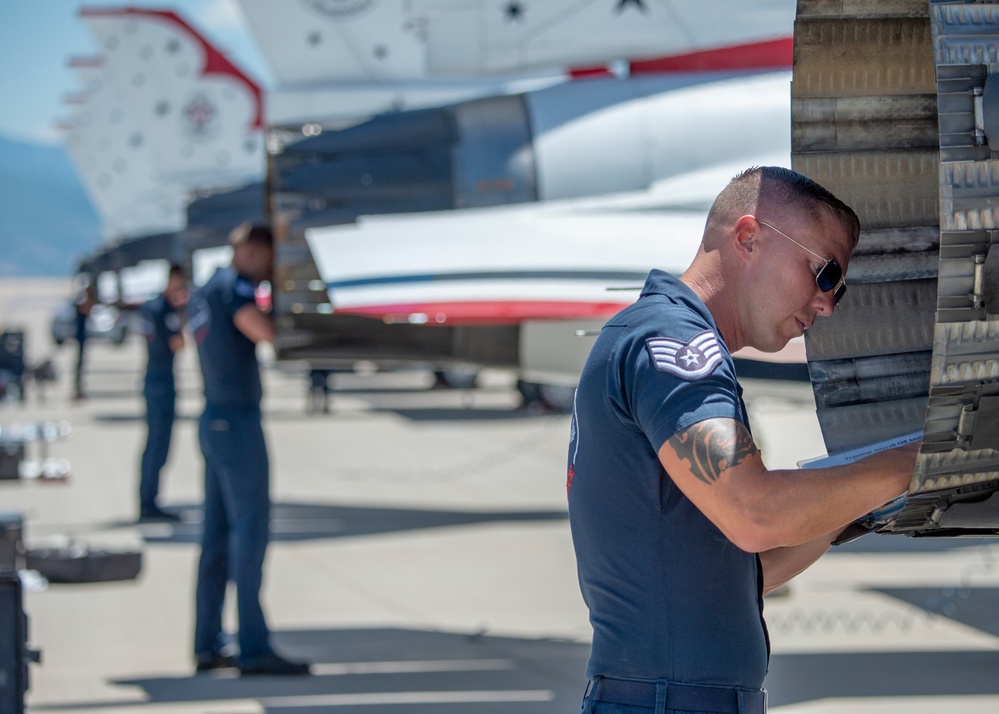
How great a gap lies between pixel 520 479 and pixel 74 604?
5526 millimetres

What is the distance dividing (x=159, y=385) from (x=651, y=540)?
27.9ft

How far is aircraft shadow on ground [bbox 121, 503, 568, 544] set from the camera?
9094 millimetres

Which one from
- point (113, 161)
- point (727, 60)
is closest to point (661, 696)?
point (727, 60)

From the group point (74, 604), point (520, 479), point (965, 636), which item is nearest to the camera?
point (965, 636)

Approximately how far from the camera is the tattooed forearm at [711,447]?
5.83 ft

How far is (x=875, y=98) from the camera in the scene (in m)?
2.26

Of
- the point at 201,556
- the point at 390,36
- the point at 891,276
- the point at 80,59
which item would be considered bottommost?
the point at 201,556

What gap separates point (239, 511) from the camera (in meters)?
5.33

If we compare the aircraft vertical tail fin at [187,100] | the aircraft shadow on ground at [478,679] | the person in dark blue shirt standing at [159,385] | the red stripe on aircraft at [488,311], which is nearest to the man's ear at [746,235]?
the aircraft shadow on ground at [478,679]

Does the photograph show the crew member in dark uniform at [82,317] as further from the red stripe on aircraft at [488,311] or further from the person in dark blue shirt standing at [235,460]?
the person in dark blue shirt standing at [235,460]

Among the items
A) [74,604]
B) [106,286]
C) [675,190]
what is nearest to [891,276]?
[675,190]

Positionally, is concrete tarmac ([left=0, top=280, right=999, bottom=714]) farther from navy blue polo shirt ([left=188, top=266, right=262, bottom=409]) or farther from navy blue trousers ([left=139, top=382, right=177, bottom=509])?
navy blue polo shirt ([left=188, top=266, right=262, bottom=409])

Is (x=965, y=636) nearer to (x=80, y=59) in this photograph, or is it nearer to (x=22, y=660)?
(x=22, y=660)

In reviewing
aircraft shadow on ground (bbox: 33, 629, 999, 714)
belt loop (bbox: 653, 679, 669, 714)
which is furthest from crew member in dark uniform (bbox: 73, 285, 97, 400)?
belt loop (bbox: 653, 679, 669, 714)
